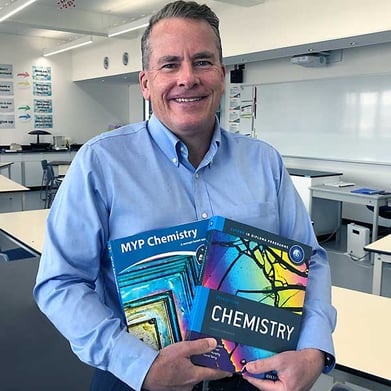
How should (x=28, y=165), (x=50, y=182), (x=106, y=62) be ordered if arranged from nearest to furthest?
(x=50, y=182) < (x=106, y=62) < (x=28, y=165)

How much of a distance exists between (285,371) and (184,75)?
66 cm

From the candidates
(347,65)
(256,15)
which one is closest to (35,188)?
(256,15)

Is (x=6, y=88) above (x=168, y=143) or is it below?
above

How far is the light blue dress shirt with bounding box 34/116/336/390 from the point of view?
2.92ft

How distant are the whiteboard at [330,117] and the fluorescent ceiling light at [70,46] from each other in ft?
10.8

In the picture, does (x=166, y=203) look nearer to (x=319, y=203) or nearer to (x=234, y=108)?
(x=319, y=203)

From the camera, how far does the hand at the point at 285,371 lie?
894 mm

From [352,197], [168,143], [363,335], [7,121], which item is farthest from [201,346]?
[7,121]

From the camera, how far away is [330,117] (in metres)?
6.79

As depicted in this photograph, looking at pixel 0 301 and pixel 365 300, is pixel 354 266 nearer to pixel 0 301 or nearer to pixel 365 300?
pixel 365 300

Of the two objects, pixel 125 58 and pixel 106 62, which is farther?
pixel 106 62

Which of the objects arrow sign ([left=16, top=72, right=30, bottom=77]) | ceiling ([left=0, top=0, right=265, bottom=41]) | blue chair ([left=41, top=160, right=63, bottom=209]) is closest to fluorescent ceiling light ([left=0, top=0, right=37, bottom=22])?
ceiling ([left=0, top=0, right=265, bottom=41])

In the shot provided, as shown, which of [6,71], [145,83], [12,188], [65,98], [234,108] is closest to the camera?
[145,83]

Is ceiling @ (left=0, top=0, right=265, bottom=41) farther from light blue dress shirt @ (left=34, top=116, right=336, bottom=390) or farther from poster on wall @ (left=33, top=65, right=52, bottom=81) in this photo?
light blue dress shirt @ (left=34, top=116, right=336, bottom=390)
